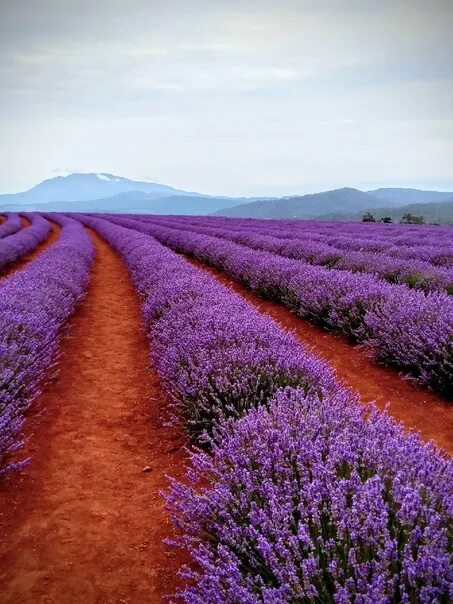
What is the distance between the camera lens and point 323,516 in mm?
1789

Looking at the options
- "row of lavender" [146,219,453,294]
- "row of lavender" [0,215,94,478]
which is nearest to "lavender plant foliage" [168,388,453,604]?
"row of lavender" [0,215,94,478]

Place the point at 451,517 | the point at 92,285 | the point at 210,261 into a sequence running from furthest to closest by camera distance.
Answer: the point at 210,261, the point at 92,285, the point at 451,517

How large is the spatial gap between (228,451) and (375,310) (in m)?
3.92

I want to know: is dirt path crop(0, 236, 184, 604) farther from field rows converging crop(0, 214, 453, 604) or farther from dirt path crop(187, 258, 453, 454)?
dirt path crop(187, 258, 453, 454)

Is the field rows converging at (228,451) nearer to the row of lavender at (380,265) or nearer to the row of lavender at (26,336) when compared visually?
the row of lavender at (26,336)

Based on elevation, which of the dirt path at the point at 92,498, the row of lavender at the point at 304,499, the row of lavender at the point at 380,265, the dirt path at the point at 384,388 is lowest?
the dirt path at the point at 92,498

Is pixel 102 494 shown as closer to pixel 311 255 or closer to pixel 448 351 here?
pixel 448 351

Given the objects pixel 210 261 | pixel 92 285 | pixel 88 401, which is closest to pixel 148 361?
pixel 88 401

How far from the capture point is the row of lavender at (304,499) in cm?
143

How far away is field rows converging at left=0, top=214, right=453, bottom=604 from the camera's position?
5.15ft

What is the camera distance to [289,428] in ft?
7.47

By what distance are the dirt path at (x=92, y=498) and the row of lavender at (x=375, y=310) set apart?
95.2 inches

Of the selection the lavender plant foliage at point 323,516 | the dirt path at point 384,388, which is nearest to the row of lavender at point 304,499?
the lavender plant foliage at point 323,516

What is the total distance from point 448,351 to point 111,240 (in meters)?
16.7
